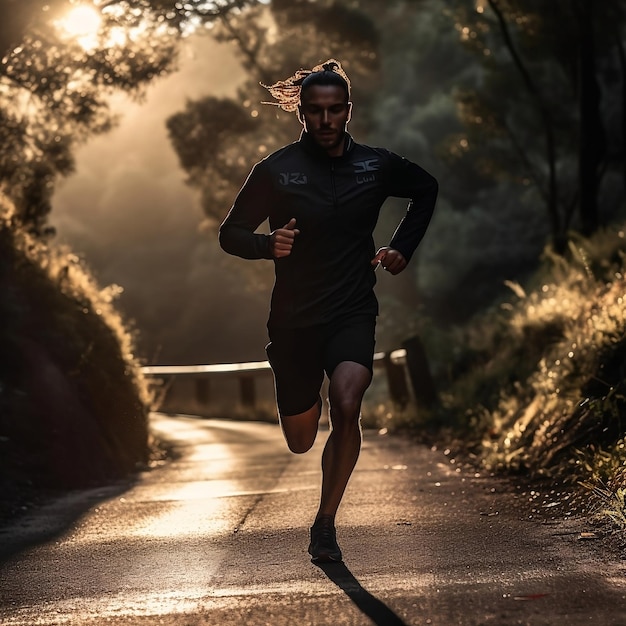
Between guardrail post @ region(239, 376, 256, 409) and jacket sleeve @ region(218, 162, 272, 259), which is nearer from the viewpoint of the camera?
→ jacket sleeve @ region(218, 162, 272, 259)

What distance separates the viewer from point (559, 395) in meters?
9.28

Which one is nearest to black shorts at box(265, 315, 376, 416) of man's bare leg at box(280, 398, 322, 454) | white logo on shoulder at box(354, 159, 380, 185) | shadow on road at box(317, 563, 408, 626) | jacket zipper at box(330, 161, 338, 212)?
man's bare leg at box(280, 398, 322, 454)

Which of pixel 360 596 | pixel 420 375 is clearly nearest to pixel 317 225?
pixel 360 596

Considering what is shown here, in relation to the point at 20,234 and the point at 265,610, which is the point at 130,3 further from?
the point at 265,610

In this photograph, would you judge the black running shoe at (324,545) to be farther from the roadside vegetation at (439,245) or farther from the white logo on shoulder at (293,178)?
the white logo on shoulder at (293,178)

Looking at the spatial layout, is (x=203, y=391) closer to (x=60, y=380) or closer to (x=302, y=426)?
(x=60, y=380)

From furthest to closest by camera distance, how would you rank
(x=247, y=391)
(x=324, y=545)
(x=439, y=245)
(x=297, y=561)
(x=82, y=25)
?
(x=439, y=245) < (x=247, y=391) < (x=82, y=25) < (x=297, y=561) < (x=324, y=545)

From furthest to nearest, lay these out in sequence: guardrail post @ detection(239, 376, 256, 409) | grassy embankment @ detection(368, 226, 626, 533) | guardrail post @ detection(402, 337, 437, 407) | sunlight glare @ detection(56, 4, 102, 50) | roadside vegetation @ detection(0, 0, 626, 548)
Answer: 1. guardrail post @ detection(239, 376, 256, 409)
2. guardrail post @ detection(402, 337, 437, 407)
3. sunlight glare @ detection(56, 4, 102, 50)
4. roadside vegetation @ detection(0, 0, 626, 548)
5. grassy embankment @ detection(368, 226, 626, 533)

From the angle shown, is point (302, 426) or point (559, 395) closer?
point (302, 426)

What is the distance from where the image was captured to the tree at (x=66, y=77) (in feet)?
52.0

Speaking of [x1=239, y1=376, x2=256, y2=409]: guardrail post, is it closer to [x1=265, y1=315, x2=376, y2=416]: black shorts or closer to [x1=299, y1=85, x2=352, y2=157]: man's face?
[x1=265, y1=315, x2=376, y2=416]: black shorts

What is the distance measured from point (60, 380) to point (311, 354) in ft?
19.5

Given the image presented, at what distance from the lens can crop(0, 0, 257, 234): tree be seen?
15852 millimetres

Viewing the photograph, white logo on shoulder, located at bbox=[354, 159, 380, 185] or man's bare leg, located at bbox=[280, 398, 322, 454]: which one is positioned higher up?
white logo on shoulder, located at bbox=[354, 159, 380, 185]
